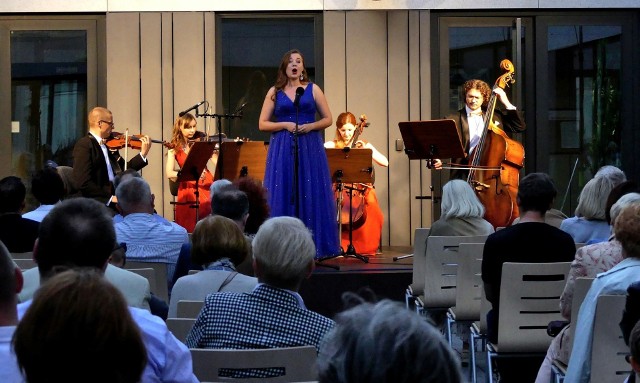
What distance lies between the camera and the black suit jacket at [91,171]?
352 inches

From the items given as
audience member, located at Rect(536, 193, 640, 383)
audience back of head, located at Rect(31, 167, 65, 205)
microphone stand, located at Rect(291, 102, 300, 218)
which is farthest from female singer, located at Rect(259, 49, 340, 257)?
audience member, located at Rect(536, 193, 640, 383)

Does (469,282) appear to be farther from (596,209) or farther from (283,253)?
(283,253)

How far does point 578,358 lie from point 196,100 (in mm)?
7718

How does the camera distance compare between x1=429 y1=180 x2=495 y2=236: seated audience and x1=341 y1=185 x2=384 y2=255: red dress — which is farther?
x1=341 y1=185 x2=384 y2=255: red dress

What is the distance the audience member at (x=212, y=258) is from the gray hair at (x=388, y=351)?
9.07ft

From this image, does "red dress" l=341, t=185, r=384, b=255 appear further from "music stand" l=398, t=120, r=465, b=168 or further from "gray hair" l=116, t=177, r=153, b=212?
"gray hair" l=116, t=177, r=153, b=212

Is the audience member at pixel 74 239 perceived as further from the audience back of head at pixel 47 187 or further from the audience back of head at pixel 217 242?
the audience back of head at pixel 47 187

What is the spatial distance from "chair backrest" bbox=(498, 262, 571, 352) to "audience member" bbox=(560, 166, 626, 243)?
0.93m

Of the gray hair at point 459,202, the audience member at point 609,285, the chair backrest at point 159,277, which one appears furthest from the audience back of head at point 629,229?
the gray hair at point 459,202

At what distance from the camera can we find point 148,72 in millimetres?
11031

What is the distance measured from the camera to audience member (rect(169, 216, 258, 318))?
4230 mm

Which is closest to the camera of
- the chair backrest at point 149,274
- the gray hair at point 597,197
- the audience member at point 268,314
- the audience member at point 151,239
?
the audience member at point 268,314

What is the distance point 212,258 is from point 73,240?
4.87 feet

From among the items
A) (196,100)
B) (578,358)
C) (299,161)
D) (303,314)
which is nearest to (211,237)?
(303,314)
